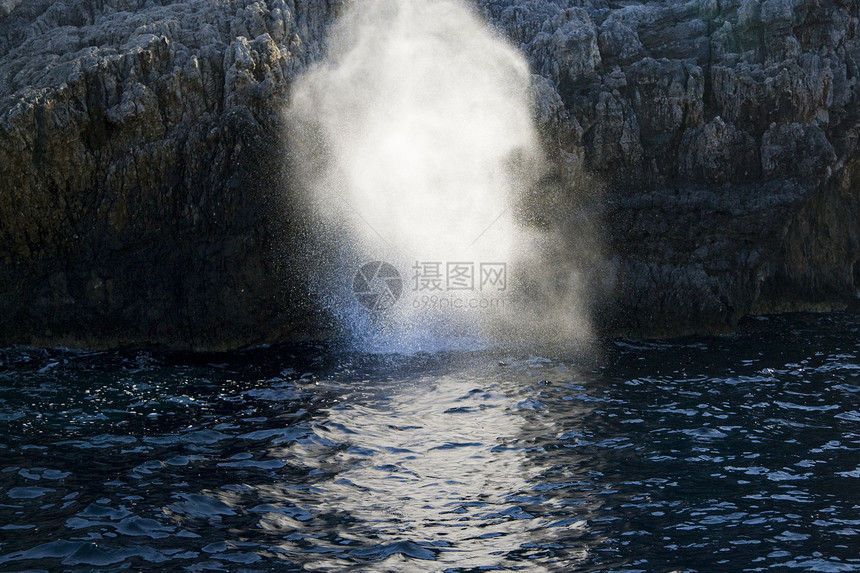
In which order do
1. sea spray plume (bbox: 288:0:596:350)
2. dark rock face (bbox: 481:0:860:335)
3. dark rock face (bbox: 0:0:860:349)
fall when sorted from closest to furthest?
dark rock face (bbox: 0:0:860:349) < sea spray plume (bbox: 288:0:596:350) < dark rock face (bbox: 481:0:860:335)

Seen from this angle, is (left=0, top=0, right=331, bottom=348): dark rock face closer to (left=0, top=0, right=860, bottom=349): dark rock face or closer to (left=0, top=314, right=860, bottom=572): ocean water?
(left=0, top=0, right=860, bottom=349): dark rock face

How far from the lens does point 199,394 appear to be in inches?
405

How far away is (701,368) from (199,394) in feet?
22.8

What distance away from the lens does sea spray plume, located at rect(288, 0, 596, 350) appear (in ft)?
42.8

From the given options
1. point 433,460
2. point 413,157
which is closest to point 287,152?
point 413,157

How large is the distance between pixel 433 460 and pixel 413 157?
6.52 metres

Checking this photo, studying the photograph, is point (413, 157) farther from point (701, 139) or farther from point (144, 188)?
point (701, 139)

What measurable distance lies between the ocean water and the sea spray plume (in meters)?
1.39

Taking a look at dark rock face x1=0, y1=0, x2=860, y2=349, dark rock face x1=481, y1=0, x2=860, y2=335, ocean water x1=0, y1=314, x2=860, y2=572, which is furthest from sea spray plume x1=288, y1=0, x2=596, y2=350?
ocean water x1=0, y1=314, x2=860, y2=572

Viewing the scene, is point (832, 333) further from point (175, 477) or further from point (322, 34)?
point (175, 477)

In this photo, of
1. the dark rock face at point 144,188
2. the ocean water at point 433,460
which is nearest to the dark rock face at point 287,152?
the dark rock face at point 144,188

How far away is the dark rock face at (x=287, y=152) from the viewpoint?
12109mm

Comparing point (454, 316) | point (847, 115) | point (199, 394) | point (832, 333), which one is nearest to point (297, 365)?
point (199, 394)

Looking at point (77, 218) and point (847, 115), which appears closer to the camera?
point (77, 218)
